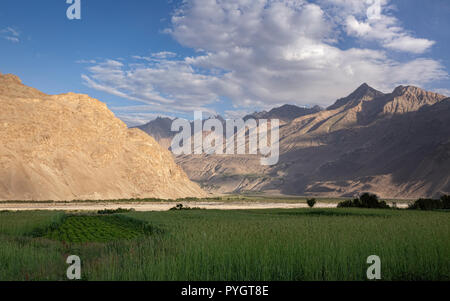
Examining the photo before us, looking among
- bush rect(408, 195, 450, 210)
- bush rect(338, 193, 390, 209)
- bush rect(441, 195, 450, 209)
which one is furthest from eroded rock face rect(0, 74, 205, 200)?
bush rect(441, 195, 450, 209)

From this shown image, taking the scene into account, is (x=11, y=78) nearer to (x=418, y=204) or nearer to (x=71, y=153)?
(x=71, y=153)

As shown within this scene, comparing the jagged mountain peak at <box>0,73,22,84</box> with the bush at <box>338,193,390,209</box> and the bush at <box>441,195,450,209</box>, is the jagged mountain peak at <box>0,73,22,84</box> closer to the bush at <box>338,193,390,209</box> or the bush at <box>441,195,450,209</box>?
the bush at <box>338,193,390,209</box>

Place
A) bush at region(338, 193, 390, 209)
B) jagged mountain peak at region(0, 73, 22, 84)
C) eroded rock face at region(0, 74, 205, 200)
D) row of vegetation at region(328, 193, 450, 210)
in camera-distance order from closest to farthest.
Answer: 1. row of vegetation at region(328, 193, 450, 210)
2. bush at region(338, 193, 390, 209)
3. eroded rock face at region(0, 74, 205, 200)
4. jagged mountain peak at region(0, 73, 22, 84)

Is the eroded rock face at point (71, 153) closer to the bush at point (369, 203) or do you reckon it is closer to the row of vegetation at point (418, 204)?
the bush at point (369, 203)

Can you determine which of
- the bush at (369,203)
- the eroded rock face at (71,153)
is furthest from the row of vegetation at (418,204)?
the eroded rock face at (71,153)

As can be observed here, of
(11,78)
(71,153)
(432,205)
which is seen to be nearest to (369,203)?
(432,205)

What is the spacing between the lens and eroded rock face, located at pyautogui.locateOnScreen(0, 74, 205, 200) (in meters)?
97.8

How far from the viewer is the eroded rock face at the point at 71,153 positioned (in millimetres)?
97812

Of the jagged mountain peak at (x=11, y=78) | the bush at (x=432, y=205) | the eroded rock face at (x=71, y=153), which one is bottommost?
the bush at (x=432, y=205)

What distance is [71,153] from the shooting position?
112375 millimetres
